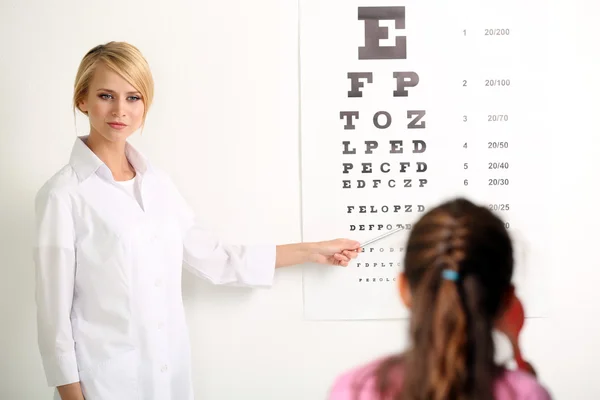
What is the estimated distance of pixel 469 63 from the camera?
1611 mm

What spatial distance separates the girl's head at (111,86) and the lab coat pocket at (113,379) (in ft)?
1.54

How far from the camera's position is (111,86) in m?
1.36

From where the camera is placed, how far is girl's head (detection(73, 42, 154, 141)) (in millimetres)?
1359

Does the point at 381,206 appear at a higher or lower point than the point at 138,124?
lower

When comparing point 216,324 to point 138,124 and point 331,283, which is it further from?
point 138,124

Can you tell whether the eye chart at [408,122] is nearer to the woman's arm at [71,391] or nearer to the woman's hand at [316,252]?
the woman's hand at [316,252]

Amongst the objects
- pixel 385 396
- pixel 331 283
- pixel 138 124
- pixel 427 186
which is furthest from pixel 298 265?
pixel 385 396

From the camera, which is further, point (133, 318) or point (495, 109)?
point (495, 109)

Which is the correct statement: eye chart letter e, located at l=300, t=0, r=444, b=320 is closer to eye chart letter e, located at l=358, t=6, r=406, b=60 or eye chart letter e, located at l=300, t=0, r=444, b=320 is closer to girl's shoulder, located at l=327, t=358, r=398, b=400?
eye chart letter e, located at l=358, t=6, r=406, b=60

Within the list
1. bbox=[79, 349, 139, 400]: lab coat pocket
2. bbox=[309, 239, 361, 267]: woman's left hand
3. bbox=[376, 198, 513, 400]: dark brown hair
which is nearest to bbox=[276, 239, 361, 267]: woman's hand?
bbox=[309, 239, 361, 267]: woman's left hand

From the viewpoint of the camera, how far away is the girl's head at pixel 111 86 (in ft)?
4.46

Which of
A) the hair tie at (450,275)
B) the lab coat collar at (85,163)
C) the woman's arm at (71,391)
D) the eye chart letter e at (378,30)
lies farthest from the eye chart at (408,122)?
the hair tie at (450,275)

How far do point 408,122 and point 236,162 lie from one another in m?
0.44

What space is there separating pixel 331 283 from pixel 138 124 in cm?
61
